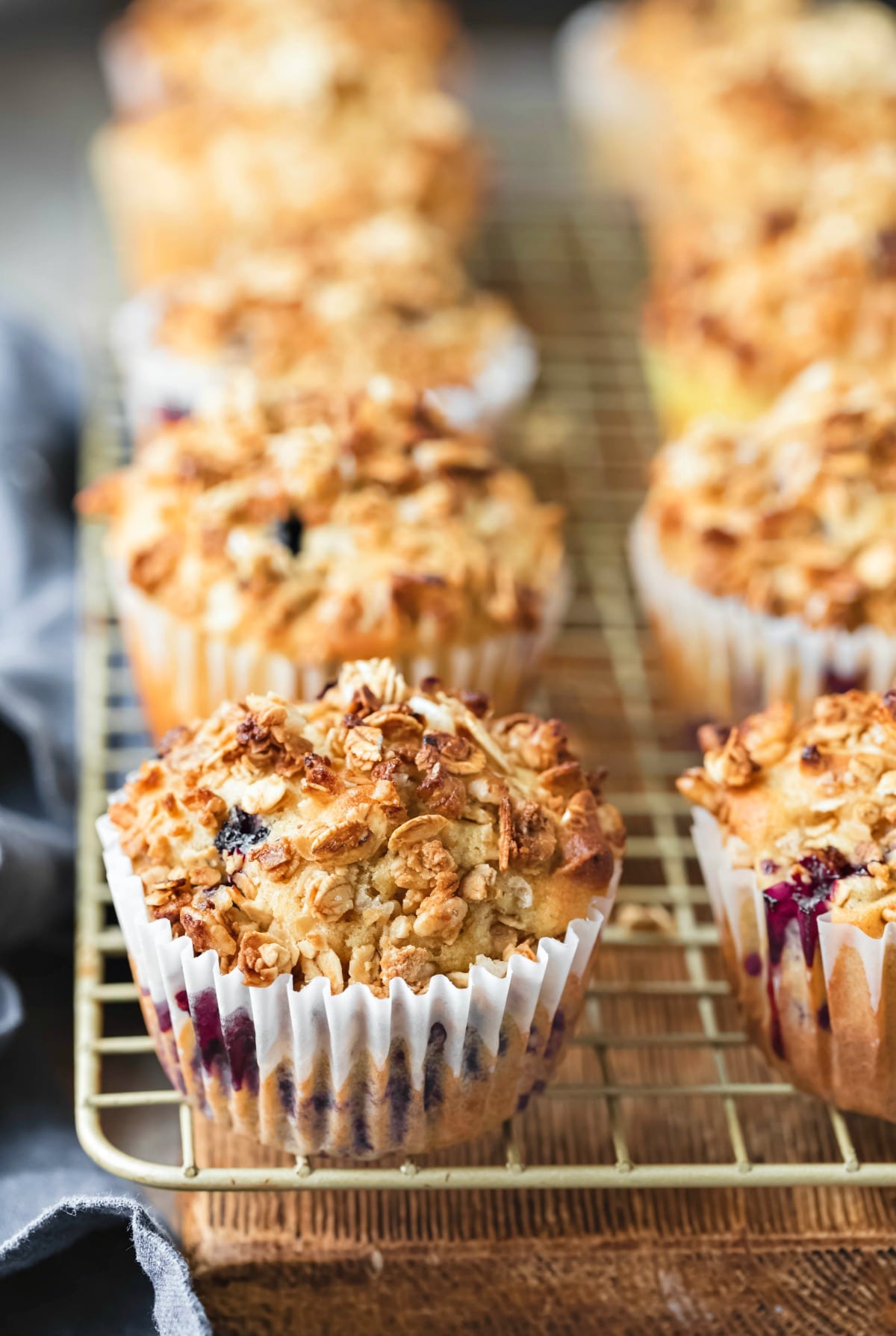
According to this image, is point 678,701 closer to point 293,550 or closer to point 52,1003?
point 293,550

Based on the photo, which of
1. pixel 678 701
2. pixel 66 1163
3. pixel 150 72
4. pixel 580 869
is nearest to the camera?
pixel 580 869

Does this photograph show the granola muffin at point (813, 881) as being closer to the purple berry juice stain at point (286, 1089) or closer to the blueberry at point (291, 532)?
the purple berry juice stain at point (286, 1089)

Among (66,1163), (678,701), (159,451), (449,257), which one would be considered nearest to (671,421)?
(449,257)

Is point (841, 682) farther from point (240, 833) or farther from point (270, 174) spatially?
point (270, 174)

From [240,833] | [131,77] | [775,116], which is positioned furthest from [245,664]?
[131,77]

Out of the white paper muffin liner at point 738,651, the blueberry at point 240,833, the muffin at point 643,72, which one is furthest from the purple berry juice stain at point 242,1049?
the muffin at point 643,72
